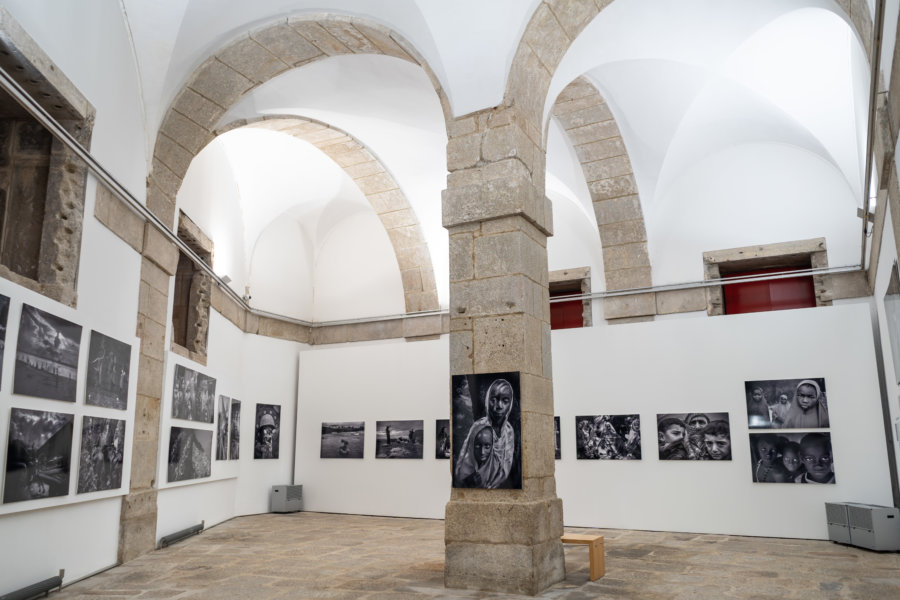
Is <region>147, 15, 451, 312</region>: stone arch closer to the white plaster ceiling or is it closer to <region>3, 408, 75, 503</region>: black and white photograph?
the white plaster ceiling

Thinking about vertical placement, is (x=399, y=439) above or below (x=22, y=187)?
below

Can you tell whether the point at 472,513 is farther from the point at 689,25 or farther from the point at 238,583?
the point at 689,25

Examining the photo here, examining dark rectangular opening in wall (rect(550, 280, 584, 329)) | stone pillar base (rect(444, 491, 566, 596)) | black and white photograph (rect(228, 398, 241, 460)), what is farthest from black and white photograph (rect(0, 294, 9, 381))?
dark rectangular opening in wall (rect(550, 280, 584, 329))

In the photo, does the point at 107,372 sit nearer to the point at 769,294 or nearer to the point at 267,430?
the point at 267,430

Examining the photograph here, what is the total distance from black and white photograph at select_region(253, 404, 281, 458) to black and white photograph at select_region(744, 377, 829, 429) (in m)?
7.34

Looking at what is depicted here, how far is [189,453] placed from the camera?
Answer: 8.33 meters

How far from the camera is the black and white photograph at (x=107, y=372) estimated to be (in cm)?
579

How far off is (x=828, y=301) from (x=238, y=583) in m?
8.46

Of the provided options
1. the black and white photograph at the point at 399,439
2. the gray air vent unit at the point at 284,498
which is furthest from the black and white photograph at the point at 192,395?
the black and white photograph at the point at 399,439

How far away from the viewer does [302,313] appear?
Result: 527 inches

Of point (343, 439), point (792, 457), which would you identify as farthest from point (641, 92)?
point (343, 439)

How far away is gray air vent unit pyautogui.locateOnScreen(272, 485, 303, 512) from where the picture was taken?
11492mm

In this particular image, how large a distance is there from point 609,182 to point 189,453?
686cm

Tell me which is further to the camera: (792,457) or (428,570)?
(792,457)
